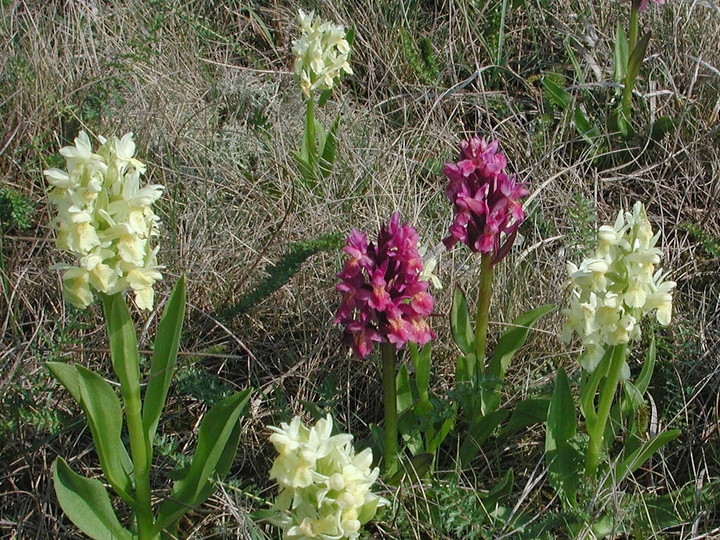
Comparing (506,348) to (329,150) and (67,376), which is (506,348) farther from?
(329,150)

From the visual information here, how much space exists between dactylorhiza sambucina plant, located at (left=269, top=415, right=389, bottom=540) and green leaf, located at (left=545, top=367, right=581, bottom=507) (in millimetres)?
724

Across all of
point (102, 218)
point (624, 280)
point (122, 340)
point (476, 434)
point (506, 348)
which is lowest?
point (476, 434)

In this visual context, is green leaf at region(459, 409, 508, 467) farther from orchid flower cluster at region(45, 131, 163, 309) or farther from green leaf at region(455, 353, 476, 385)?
orchid flower cluster at region(45, 131, 163, 309)

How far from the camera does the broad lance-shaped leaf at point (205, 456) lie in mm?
2064

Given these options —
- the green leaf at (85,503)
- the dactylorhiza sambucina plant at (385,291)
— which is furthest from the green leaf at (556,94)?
the green leaf at (85,503)

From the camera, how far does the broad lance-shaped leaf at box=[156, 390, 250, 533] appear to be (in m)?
2.06

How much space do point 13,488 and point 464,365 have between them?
1.42 meters

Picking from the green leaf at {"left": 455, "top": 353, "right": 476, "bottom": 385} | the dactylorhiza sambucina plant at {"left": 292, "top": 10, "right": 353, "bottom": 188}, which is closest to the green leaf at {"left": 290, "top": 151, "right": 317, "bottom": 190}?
the dactylorhiza sambucina plant at {"left": 292, "top": 10, "right": 353, "bottom": 188}

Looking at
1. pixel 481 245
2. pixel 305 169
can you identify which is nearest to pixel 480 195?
pixel 481 245

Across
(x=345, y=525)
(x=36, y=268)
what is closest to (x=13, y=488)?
(x=36, y=268)

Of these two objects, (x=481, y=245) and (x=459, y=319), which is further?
(x=459, y=319)

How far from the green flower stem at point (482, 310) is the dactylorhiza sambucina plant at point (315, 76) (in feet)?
4.47

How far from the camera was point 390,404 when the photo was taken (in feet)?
7.39

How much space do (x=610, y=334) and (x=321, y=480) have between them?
81 centimetres
